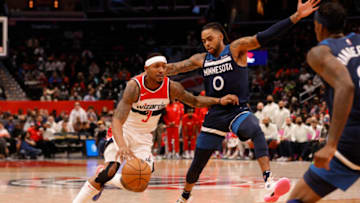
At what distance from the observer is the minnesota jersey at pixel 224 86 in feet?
21.7

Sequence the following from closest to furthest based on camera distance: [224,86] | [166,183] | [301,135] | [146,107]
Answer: [146,107]
[224,86]
[166,183]
[301,135]

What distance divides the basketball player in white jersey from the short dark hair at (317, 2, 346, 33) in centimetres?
246

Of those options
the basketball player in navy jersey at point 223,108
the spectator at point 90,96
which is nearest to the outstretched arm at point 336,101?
the basketball player in navy jersey at point 223,108

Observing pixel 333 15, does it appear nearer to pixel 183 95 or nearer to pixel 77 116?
pixel 183 95

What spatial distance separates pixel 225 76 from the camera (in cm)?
664

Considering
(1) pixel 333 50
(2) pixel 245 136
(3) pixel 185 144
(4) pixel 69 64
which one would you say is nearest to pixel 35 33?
(4) pixel 69 64

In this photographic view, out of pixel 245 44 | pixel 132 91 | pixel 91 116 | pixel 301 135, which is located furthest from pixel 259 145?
pixel 91 116

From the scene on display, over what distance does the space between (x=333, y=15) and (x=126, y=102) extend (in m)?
2.64

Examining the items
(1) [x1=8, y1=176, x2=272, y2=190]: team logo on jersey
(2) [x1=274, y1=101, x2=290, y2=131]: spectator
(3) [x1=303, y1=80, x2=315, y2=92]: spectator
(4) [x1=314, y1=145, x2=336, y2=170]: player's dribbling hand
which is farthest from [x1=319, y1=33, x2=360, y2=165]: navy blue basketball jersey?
(3) [x1=303, y1=80, x2=315, y2=92]: spectator

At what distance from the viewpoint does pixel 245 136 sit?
6520mm

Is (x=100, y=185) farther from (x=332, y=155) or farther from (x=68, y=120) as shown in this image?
(x=68, y=120)

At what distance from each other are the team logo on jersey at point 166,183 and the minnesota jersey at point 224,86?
2863mm

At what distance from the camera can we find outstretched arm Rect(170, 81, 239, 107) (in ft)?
20.3

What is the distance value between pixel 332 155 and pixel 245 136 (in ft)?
9.92
